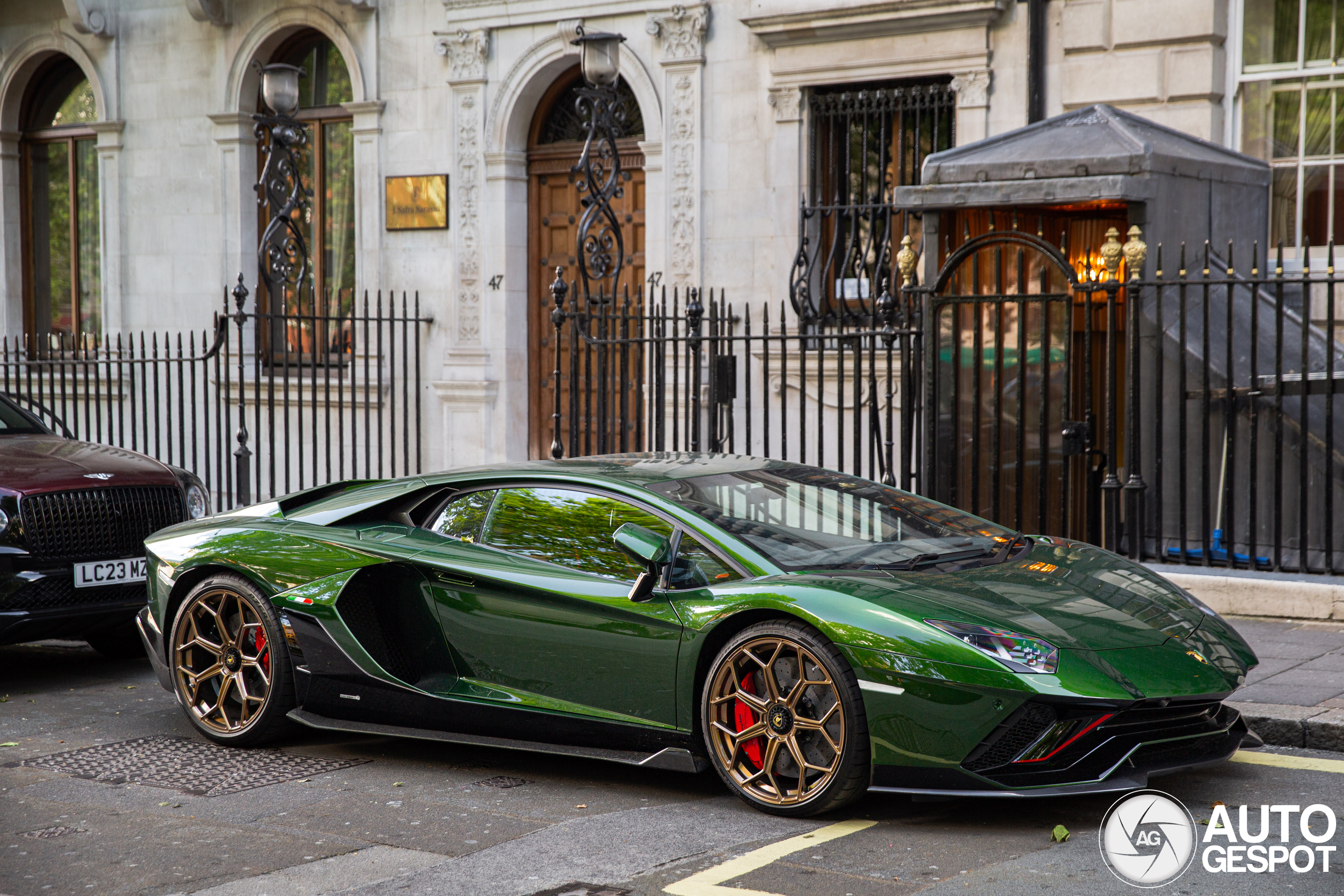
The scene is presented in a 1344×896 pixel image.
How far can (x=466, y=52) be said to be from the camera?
48.1 ft

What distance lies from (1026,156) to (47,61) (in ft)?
42.5

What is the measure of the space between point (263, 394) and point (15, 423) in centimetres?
679

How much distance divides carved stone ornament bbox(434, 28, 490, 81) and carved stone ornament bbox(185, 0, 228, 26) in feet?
9.53

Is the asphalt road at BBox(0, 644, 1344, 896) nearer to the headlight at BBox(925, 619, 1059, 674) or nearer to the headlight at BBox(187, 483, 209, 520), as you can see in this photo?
the headlight at BBox(925, 619, 1059, 674)

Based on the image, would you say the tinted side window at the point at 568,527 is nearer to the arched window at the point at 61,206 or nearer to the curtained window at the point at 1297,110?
the curtained window at the point at 1297,110

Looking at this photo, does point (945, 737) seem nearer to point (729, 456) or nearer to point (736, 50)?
point (729, 456)

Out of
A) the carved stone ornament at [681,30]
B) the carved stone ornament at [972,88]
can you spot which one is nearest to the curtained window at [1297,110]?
the carved stone ornament at [972,88]

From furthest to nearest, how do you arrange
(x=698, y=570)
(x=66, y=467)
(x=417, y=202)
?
(x=417, y=202) < (x=66, y=467) < (x=698, y=570)

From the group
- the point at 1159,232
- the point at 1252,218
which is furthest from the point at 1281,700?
the point at 1252,218

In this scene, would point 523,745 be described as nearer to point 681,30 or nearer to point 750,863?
point 750,863

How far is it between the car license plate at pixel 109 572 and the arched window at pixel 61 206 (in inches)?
408

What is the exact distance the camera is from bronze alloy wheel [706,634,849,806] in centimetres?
507

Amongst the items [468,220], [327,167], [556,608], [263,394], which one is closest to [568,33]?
[468,220]

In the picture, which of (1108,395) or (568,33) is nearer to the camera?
(1108,395)
